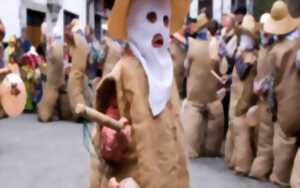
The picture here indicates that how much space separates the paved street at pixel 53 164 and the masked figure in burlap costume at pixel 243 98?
22cm

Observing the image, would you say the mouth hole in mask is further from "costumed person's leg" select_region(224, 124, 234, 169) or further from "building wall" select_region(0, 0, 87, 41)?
"building wall" select_region(0, 0, 87, 41)

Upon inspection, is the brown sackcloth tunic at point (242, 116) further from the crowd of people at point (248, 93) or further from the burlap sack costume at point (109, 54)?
the burlap sack costume at point (109, 54)

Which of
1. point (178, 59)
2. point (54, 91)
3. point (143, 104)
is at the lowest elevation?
point (54, 91)

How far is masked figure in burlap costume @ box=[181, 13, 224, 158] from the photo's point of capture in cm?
771

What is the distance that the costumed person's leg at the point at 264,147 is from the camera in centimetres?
664

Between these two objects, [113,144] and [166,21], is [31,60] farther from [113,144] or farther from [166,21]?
[113,144]

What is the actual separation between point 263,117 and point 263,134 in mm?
174

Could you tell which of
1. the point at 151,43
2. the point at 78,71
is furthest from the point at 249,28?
the point at 78,71

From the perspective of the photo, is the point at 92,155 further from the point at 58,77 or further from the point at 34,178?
the point at 58,77

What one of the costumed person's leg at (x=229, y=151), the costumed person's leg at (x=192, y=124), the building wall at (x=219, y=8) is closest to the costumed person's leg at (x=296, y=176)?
the costumed person's leg at (x=229, y=151)

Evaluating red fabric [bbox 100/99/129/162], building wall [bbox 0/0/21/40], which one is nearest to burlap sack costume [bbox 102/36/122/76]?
building wall [bbox 0/0/21/40]

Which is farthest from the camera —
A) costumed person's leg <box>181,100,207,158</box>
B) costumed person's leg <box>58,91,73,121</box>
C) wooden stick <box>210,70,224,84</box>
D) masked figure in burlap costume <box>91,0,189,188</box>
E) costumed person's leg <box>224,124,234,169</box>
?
costumed person's leg <box>58,91,73,121</box>

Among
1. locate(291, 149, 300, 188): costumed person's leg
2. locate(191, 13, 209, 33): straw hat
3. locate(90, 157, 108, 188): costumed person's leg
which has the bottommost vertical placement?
locate(291, 149, 300, 188): costumed person's leg

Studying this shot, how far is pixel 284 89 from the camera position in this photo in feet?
18.4
